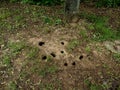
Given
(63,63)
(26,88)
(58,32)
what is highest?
(58,32)

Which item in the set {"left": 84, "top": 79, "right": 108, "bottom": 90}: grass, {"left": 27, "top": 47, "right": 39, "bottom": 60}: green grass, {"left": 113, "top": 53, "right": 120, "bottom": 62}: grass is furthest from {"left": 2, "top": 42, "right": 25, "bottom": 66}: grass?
{"left": 113, "top": 53, "right": 120, "bottom": 62}: grass

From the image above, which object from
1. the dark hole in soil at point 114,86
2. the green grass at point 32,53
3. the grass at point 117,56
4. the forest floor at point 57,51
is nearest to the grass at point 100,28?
the forest floor at point 57,51

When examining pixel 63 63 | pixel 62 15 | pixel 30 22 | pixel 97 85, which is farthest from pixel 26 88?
pixel 62 15

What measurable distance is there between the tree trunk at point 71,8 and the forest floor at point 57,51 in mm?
196

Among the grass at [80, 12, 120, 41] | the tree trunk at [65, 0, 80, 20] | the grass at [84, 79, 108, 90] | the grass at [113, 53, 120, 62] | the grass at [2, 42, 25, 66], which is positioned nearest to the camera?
the grass at [84, 79, 108, 90]

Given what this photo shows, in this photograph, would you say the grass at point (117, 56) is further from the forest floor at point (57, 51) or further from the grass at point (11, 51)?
the grass at point (11, 51)

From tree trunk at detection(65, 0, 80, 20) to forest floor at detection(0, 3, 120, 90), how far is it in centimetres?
20

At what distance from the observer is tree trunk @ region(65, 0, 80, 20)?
6.57 metres

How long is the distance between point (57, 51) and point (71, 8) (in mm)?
1460

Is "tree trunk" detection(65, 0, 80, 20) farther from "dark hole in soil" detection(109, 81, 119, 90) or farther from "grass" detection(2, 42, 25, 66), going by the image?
"dark hole in soil" detection(109, 81, 119, 90)

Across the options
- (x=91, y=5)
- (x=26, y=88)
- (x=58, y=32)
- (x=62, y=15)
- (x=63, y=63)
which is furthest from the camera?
(x=91, y=5)

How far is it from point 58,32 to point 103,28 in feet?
4.08

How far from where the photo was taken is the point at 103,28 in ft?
21.7

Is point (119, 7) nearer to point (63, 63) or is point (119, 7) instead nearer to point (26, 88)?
point (63, 63)
